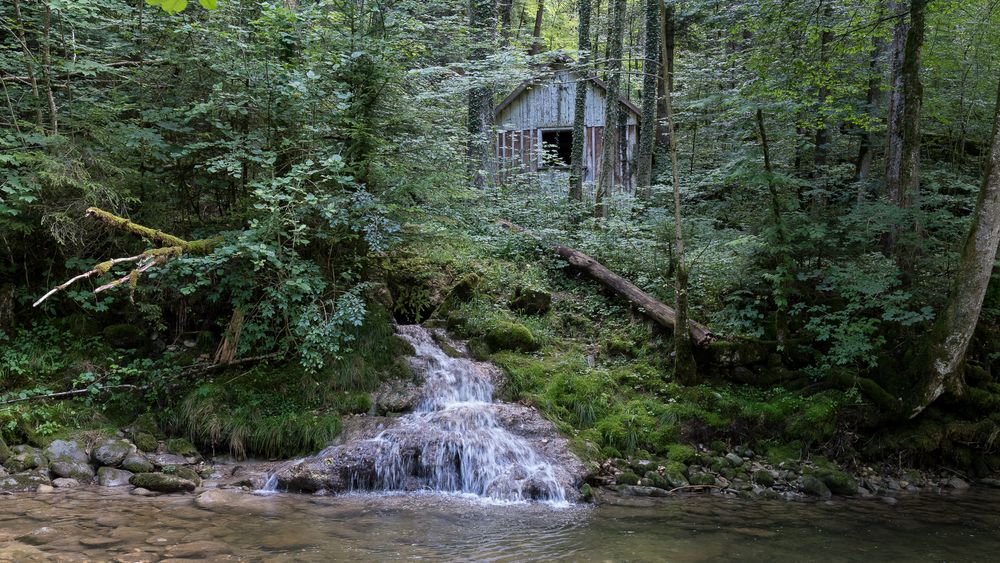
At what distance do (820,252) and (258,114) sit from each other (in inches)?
347

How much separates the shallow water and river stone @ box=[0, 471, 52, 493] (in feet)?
1.00

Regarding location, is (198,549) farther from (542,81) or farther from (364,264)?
(542,81)

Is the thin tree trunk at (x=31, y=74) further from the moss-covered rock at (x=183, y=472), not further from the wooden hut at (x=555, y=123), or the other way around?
the wooden hut at (x=555, y=123)

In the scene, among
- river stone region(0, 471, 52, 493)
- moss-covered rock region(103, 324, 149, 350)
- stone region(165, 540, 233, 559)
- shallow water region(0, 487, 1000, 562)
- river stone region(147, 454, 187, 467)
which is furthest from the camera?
moss-covered rock region(103, 324, 149, 350)

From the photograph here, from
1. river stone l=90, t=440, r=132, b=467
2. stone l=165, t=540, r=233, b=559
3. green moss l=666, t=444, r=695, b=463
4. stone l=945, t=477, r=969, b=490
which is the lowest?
stone l=945, t=477, r=969, b=490

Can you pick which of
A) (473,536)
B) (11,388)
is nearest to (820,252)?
(473,536)

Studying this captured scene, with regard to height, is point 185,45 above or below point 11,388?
above

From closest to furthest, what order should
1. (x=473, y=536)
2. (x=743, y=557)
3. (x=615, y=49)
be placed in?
(x=743, y=557)
(x=473, y=536)
(x=615, y=49)

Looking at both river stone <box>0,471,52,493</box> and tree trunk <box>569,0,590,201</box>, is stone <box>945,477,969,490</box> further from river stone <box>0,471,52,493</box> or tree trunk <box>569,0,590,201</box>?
river stone <box>0,471,52,493</box>

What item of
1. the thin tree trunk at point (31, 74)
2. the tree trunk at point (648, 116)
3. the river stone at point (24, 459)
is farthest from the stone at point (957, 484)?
the thin tree trunk at point (31, 74)

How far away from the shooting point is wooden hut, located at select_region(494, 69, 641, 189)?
19.8 metres

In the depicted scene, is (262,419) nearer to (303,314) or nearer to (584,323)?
(303,314)

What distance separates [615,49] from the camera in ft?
48.3

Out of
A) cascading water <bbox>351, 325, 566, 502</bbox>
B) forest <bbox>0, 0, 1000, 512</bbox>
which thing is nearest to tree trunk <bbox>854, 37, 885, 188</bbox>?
forest <bbox>0, 0, 1000, 512</bbox>
